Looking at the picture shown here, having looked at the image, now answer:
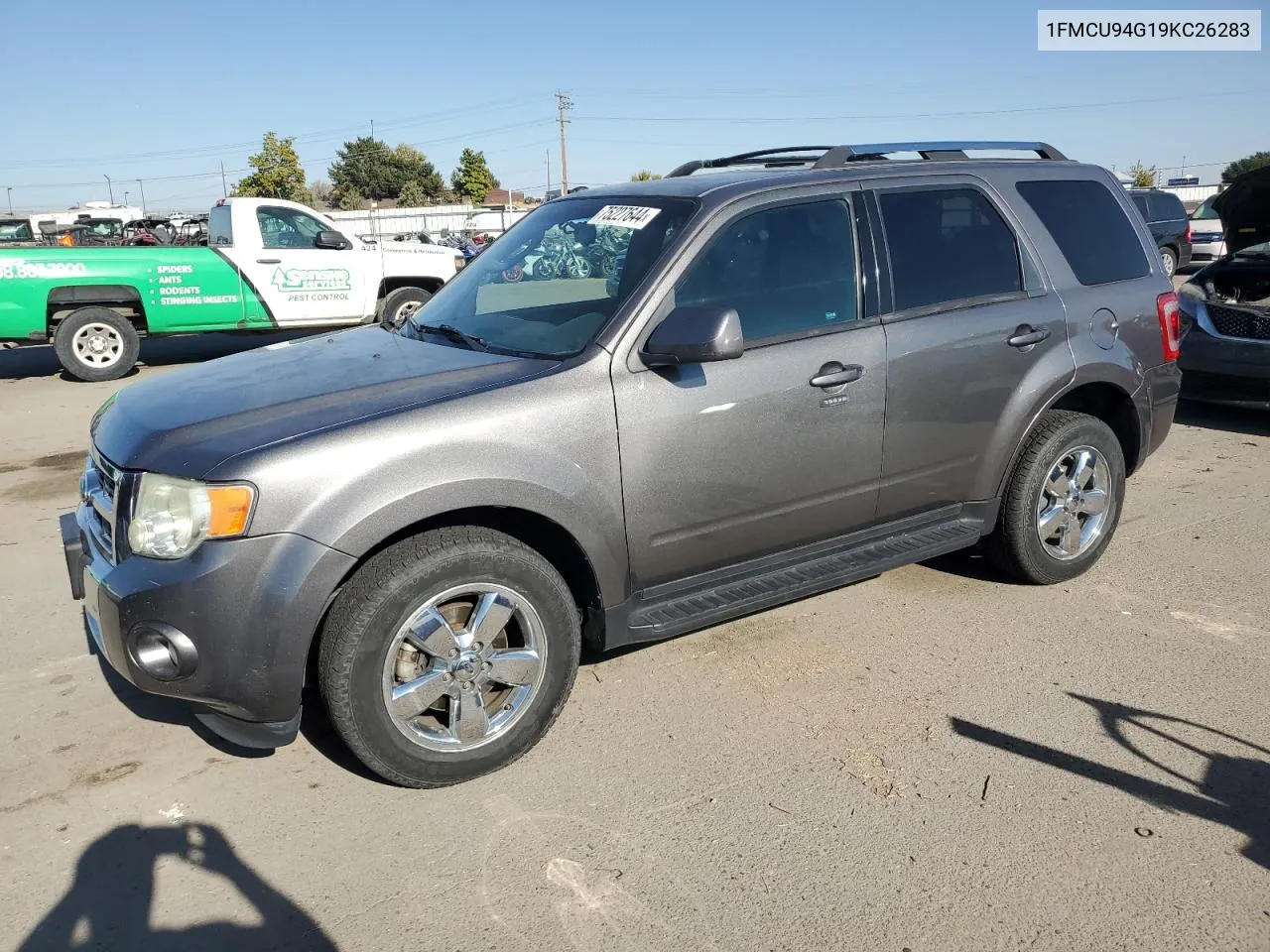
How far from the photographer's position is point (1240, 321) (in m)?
7.40

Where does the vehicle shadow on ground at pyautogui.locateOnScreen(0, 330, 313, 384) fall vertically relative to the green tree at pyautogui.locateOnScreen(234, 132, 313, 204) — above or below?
below

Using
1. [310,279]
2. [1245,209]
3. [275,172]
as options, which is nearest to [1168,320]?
[1245,209]

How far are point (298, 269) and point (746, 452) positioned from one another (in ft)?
31.1

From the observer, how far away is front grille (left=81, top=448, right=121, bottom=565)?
9.71 ft

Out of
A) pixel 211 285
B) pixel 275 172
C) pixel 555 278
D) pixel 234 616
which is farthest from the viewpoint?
pixel 275 172

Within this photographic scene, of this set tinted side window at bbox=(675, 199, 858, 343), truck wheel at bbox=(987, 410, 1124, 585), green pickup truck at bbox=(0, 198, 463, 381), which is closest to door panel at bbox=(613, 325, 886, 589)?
tinted side window at bbox=(675, 199, 858, 343)

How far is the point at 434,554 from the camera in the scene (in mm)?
2959

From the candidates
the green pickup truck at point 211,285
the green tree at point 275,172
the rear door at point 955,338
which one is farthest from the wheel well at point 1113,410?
the green tree at point 275,172

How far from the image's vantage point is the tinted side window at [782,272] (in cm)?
354

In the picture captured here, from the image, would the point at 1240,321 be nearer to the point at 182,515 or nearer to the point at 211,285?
the point at 182,515

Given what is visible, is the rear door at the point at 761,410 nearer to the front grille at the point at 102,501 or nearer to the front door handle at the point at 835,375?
the front door handle at the point at 835,375

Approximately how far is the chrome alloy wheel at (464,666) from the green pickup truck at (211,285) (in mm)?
7908

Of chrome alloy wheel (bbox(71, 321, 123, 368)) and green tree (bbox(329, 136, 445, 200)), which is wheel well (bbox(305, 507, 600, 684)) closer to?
chrome alloy wheel (bbox(71, 321, 123, 368))

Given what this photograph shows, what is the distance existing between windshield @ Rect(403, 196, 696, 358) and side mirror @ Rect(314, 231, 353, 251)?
7.65 m
